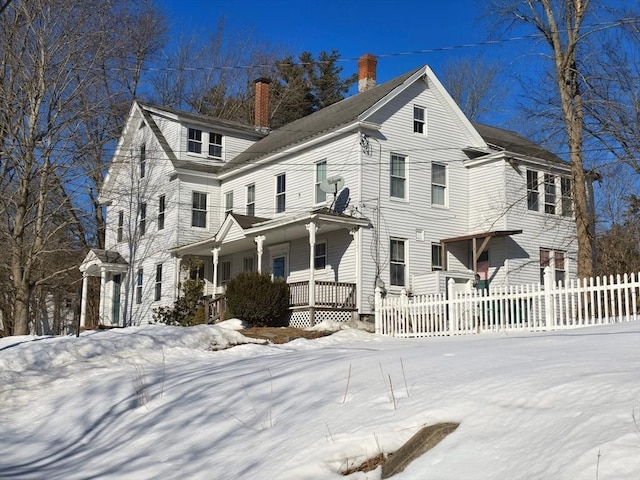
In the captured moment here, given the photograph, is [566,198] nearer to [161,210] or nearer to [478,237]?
[478,237]

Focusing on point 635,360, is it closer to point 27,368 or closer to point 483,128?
point 27,368

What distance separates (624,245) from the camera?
29.4m

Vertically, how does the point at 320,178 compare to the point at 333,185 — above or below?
above

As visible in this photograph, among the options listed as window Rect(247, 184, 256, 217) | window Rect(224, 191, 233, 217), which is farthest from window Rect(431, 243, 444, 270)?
window Rect(224, 191, 233, 217)

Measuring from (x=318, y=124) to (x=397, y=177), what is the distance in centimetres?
460

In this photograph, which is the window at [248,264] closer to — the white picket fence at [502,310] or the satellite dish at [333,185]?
the satellite dish at [333,185]

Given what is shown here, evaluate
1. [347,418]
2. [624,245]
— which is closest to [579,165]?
[624,245]

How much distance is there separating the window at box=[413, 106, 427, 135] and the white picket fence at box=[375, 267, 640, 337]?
8816mm

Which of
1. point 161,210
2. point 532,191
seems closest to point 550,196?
point 532,191

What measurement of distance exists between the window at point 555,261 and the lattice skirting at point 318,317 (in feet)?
26.3

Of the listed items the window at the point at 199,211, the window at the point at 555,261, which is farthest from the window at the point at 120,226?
the window at the point at 555,261

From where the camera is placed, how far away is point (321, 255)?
83.2 ft

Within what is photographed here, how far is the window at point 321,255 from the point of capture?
25219mm

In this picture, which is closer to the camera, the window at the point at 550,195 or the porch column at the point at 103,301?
the window at the point at 550,195
